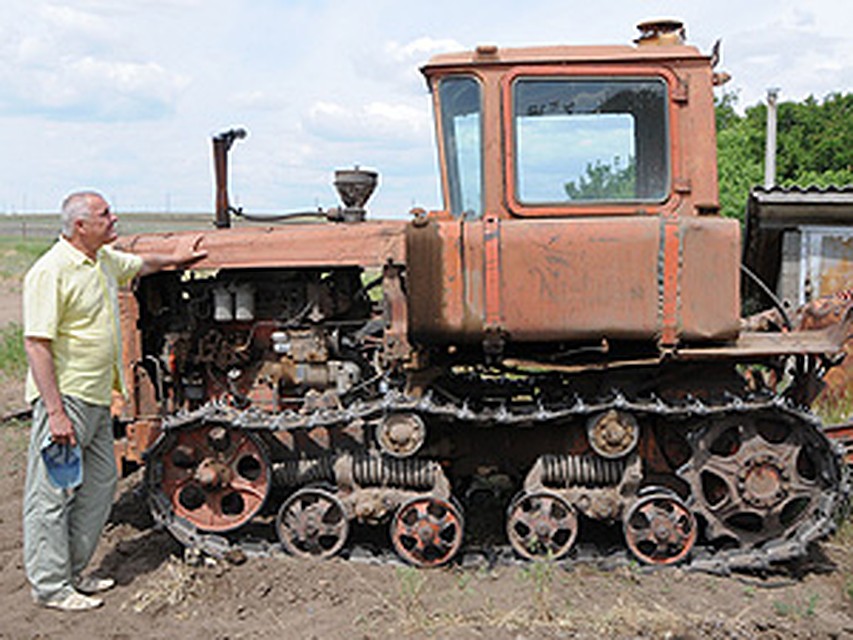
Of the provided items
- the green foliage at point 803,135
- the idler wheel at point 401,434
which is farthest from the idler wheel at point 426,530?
the green foliage at point 803,135

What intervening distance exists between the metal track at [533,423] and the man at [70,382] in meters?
0.47

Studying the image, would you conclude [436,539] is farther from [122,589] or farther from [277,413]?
[122,589]

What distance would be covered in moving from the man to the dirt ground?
0.29 metres

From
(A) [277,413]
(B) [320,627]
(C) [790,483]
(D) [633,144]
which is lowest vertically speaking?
(B) [320,627]

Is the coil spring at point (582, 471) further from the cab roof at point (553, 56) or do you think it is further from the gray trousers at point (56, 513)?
the gray trousers at point (56, 513)

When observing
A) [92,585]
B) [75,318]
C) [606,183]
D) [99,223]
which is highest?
[606,183]

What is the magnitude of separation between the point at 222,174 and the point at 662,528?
13.3 ft

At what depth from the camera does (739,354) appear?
5344 mm

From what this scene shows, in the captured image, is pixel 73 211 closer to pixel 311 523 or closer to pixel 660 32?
pixel 311 523

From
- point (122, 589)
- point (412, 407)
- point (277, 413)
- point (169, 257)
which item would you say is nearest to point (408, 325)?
point (412, 407)

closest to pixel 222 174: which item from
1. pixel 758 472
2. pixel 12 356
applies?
pixel 758 472

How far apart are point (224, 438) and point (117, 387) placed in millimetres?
725

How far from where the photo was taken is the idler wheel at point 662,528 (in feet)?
18.1

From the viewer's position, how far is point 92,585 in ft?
18.0
